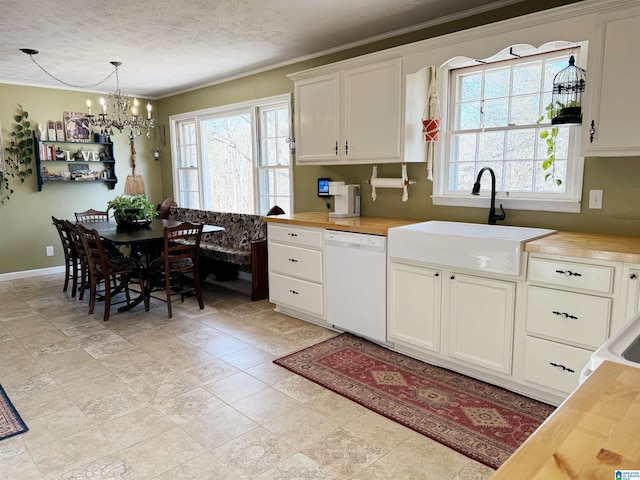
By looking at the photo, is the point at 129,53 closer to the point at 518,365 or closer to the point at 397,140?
the point at 397,140

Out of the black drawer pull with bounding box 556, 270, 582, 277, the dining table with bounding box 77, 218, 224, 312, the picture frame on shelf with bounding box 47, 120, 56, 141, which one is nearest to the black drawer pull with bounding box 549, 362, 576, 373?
the black drawer pull with bounding box 556, 270, 582, 277

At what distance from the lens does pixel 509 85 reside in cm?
328

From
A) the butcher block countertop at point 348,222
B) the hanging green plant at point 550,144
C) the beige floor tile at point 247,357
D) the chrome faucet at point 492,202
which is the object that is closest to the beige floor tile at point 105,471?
the beige floor tile at point 247,357

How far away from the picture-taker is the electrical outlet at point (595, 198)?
9.32 feet

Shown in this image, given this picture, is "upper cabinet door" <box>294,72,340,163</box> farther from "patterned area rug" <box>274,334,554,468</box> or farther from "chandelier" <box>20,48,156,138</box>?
"patterned area rug" <box>274,334,554,468</box>

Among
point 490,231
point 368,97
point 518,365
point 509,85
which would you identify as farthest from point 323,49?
point 518,365

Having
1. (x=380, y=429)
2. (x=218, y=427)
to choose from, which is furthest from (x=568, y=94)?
(x=218, y=427)

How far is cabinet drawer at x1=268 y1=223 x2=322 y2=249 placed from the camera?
3.74 m

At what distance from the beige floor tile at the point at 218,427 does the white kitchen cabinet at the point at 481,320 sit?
4.49ft

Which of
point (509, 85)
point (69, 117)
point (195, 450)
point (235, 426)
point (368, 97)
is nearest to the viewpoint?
point (195, 450)

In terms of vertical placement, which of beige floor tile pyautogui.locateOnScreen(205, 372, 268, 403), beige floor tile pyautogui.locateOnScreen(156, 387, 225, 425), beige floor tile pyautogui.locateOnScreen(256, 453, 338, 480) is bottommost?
beige floor tile pyautogui.locateOnScreen(256, 453, 338, 480)

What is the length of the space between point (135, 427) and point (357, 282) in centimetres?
178

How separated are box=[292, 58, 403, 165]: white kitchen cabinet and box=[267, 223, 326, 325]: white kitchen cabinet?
73 cm

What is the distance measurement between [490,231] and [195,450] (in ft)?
7.38
